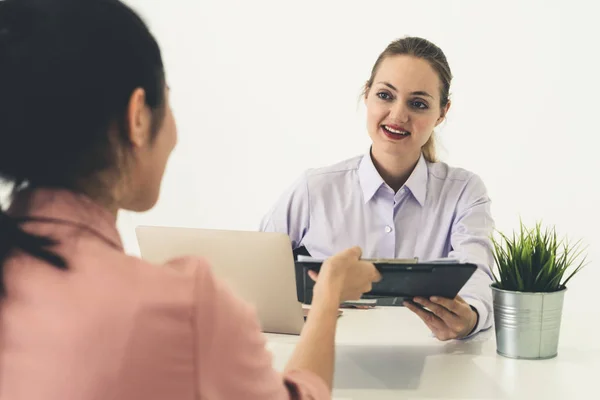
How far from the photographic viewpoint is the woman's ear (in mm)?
770

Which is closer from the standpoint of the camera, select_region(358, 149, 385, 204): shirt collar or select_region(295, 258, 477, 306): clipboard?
select_region(295, 258, 477, 306): clipboard

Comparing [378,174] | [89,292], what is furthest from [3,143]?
[378,174]

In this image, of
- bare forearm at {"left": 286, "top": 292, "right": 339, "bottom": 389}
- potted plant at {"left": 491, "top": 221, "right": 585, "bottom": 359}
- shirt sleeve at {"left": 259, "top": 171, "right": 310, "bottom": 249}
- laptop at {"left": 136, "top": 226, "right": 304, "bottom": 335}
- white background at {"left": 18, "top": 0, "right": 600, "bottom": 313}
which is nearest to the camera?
bare forearm at {"left": 286, "top": 292, "right": 339, "bottom": 389}

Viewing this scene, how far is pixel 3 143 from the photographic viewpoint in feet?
2.49

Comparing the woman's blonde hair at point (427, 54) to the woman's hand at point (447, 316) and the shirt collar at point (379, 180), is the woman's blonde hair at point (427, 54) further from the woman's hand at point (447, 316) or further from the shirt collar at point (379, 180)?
the woman's hand at point (447, 316)

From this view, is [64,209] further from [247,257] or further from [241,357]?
[247,257]

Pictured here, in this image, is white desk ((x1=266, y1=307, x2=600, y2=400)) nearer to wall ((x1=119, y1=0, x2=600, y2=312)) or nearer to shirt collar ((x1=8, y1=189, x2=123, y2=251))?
shirt collar ((x1=8, y1=189, x2=123, y2=251))

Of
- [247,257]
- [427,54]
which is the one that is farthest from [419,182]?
[247,257]

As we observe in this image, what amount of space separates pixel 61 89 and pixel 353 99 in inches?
109

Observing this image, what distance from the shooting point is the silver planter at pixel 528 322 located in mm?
1370

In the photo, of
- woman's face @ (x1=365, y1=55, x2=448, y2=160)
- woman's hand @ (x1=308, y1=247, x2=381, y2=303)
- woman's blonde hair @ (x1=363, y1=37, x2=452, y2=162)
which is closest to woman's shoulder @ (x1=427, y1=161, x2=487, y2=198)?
woman's face @ (x1=365, y1=55, x2=448, y2=160)

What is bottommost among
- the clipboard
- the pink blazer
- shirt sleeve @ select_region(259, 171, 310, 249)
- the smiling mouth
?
shirt sleeve @ select_region(259, 171, 310, 249)

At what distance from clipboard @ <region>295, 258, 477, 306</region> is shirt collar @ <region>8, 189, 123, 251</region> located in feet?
1.92

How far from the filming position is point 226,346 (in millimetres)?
770
